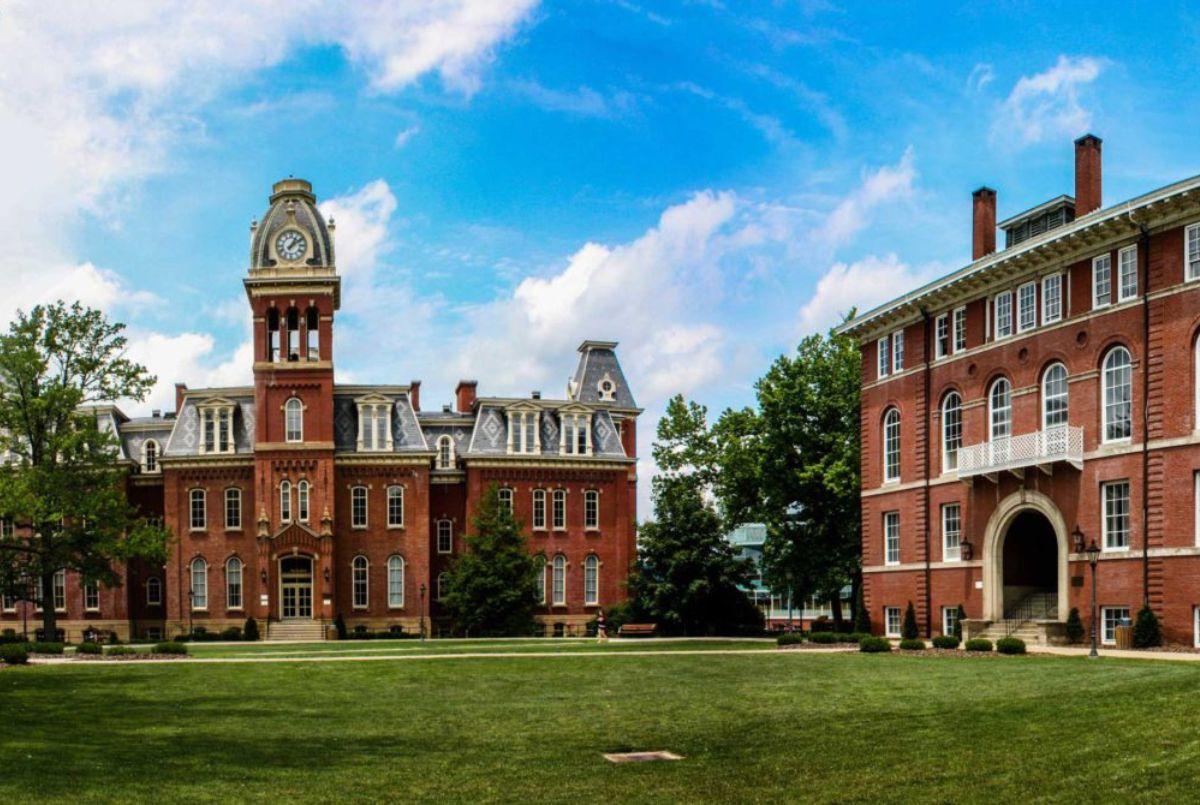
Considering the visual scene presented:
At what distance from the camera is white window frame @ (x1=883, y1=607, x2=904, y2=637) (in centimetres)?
4532

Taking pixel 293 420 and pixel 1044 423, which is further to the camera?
pixel 293 420

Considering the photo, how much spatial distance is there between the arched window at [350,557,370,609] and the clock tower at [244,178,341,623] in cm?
201

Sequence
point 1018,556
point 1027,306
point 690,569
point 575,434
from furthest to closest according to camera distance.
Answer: point 575,434 → point 690,569 → point 1018,556 → point 1027,306

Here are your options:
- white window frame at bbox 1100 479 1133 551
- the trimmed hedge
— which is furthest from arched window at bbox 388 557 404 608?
white window frame at bbox 1100 479 1133 551

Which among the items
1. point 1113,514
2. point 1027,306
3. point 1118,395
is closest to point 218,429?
point 1027,306

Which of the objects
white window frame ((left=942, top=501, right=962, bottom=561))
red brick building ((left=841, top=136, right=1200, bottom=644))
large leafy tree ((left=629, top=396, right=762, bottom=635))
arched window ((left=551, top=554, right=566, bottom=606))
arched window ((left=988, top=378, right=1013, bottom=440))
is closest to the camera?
red brick building ((left=841, top=136, right=1200, bottom=644))

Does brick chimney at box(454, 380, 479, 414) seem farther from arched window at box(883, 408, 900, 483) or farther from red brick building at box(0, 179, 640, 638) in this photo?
arched window at box(883, 408, 900, 483)

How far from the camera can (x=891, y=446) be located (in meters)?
46.2

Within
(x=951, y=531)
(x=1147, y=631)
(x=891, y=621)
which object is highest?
(x=951, y=531)

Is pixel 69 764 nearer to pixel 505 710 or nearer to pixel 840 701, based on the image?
pixel 505 710

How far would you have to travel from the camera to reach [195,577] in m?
65.2

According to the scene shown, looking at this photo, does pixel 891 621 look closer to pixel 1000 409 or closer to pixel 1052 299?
pixel 1000 409

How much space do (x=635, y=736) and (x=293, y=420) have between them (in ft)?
165

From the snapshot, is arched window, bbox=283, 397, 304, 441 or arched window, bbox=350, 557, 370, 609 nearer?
arched window, bbox=283, 397, 304, 441
